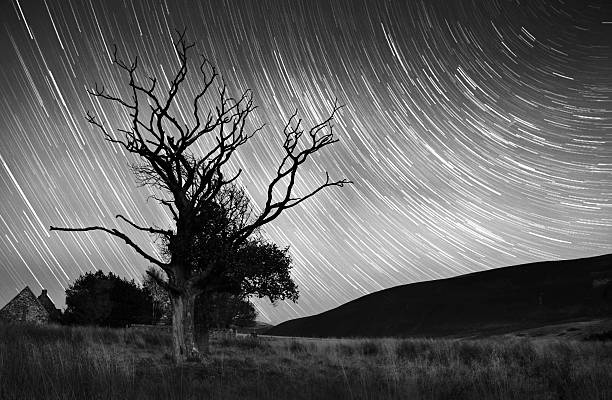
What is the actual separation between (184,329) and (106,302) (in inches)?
1798

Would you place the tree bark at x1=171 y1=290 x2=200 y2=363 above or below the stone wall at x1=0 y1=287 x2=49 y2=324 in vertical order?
below

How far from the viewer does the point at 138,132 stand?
61.0ft

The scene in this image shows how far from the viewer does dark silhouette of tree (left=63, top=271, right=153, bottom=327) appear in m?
56.2

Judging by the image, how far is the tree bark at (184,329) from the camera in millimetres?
16062

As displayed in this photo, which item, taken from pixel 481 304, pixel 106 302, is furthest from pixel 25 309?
pixel 481 304

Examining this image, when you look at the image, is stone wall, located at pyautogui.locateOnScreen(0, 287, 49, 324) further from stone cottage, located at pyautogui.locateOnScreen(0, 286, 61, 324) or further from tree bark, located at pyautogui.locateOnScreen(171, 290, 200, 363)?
tree bark, located at pyautogui.locateOnScreen(171, 290, 200, 363)

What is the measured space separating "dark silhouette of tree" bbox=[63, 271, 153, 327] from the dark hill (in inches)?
2437

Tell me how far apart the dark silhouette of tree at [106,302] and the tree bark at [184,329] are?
44389 mm

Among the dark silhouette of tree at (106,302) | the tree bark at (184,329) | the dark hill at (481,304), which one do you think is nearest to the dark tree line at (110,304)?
the dark silhouette of tree at (106,302)

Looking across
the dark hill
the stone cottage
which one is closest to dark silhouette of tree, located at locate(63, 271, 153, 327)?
the stone cottage

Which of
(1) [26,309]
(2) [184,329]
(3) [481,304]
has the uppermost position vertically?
(1) [26,309]

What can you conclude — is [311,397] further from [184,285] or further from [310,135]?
[310,135]

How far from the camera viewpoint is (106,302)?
5697 cm

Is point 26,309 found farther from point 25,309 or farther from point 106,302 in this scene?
point 106,302
